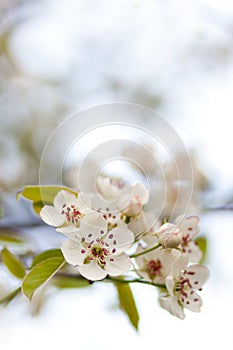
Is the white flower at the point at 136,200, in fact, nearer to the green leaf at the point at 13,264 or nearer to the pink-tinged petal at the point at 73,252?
the pink-tinged petal at the point at 73,252

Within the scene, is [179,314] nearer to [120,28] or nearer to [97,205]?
[97,205]

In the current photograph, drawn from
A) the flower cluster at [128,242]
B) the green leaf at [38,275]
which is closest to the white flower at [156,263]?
the flower cluster at [128,242]

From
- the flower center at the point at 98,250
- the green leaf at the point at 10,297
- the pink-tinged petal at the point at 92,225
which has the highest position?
the pink-tinged petal at the point at 92,225

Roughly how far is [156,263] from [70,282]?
26cm

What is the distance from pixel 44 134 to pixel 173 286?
105 centimetres

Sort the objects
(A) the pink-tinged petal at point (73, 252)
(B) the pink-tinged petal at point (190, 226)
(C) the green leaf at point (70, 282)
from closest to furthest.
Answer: (A) the pink-tinged petal at point (73, 252), (B) the pink-tinged petal at point (190, 226), (C) the green leaf at point (70, 282)

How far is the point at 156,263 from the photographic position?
0.65 metres

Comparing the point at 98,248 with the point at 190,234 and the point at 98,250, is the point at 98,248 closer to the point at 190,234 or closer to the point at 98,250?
the point at 98,250

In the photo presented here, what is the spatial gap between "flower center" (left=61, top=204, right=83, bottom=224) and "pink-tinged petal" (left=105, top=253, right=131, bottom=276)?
54 millimetres

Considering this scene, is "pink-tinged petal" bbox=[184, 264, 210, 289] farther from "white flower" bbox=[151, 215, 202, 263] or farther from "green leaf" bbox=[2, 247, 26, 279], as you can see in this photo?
"green leaf" bbox=[2, 247, 26, 279]

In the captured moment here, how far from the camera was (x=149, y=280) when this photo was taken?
662 millimetres

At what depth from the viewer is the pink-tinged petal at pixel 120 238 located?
588 millimetres

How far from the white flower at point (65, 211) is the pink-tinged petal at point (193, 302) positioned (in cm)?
17

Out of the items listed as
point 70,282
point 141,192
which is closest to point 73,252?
point 141,192
